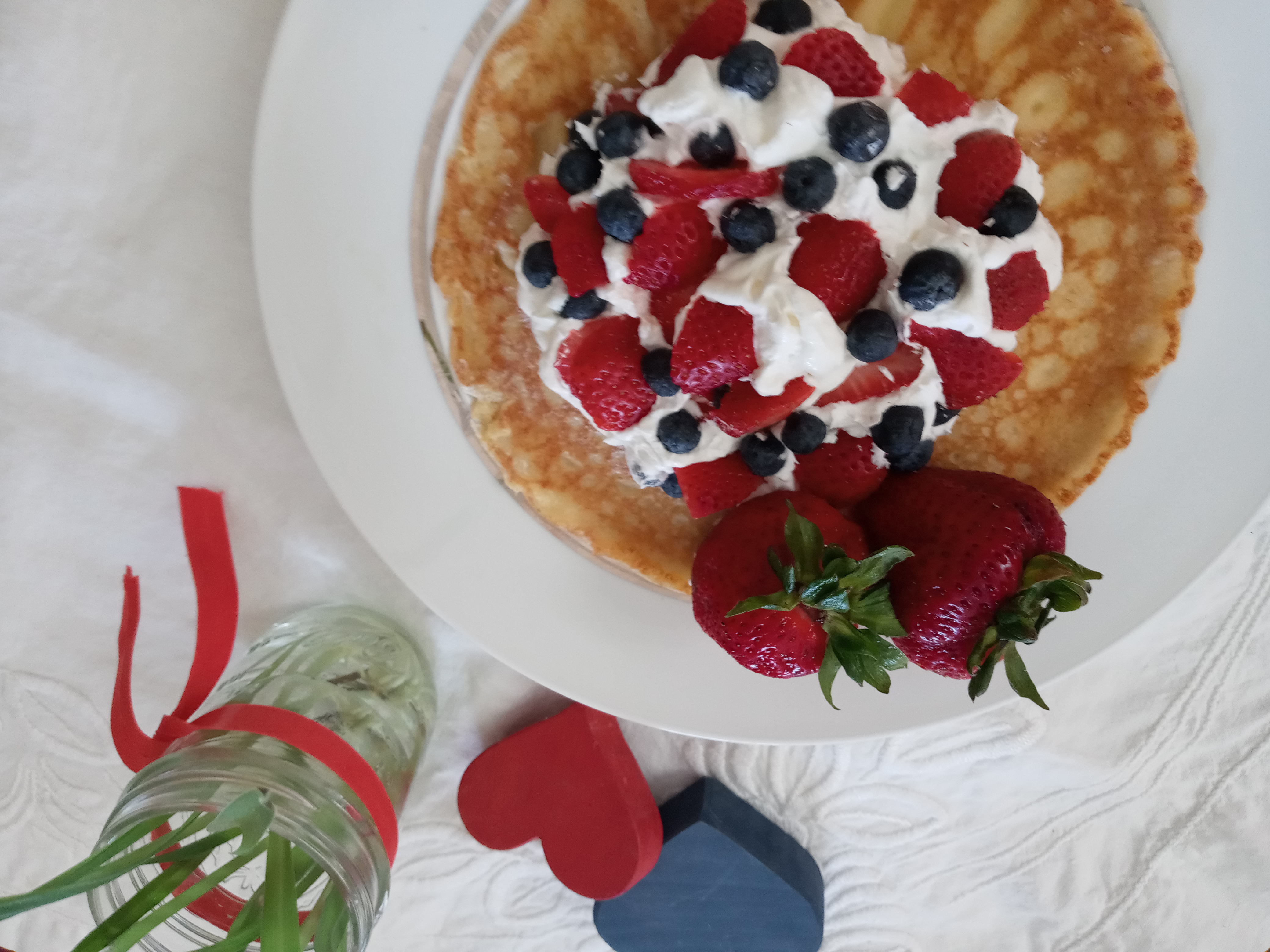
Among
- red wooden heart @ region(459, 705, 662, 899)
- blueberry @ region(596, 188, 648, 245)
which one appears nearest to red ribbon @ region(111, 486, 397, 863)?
red wooden heart @ region(459, 705, 662, 899)

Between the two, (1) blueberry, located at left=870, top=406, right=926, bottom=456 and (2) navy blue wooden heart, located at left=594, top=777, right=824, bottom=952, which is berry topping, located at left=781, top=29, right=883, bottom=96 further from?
(2) navy blue wooden heart, located at left=594, top=777, right=824, bottom=952

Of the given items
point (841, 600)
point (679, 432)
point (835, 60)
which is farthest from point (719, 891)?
point (835, 60)

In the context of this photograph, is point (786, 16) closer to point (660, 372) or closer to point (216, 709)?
point (660, 372)

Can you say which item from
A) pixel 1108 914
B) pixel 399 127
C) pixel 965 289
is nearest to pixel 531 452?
pixel 399 127

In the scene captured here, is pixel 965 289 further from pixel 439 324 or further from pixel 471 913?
pixel 471 913

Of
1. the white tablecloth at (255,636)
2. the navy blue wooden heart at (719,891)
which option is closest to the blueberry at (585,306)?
the white tablecloth at (255,636)

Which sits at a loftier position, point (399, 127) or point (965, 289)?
point (965, 289)

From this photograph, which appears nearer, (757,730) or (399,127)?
(399,127)
